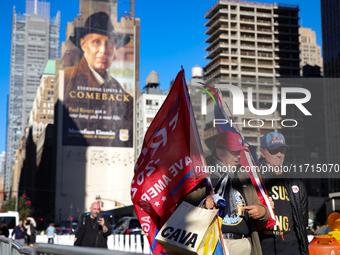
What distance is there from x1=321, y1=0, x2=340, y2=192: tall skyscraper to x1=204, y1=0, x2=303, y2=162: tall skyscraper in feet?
131

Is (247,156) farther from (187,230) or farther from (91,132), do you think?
(91,132)

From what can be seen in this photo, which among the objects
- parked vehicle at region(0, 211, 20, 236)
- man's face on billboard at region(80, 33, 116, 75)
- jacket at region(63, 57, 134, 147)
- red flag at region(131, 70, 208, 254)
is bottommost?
parked vehicle at region(0, 211, 20, 236)

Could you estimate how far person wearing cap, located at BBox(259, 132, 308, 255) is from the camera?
5168mm

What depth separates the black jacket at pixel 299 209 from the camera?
5160mm

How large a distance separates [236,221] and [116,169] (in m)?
98.4

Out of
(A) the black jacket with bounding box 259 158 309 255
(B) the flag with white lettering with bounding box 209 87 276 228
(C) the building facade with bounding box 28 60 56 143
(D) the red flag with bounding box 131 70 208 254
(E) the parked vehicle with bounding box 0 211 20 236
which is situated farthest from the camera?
(C) the building facade with bounding box 28 60 56 143

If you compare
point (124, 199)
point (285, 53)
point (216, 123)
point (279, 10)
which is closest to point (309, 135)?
point (285, 53)

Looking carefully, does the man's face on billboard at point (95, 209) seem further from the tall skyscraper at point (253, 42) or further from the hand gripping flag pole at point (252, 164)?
the tall skyscraper at point (253, 42)

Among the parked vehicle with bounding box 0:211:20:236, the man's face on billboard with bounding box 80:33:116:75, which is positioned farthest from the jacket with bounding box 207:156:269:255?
the man's face on billboard with bounding box 80:33:116:75

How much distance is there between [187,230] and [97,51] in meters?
103

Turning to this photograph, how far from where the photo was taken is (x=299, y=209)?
17.4 ft

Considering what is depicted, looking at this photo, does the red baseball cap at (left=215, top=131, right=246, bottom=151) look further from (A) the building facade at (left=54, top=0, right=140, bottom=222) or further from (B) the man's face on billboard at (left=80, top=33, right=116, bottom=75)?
(B) the man's face on billboard at (left=80, top=33, right=116, bottom=75)

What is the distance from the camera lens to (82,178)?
100250 mm

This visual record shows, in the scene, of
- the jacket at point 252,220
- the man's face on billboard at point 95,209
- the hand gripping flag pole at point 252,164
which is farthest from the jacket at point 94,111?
the jacket at point 252,220
